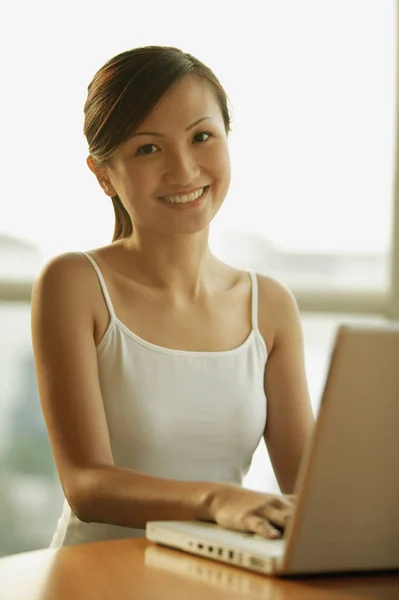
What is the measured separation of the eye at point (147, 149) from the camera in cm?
207

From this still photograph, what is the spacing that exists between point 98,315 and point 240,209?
1.63m

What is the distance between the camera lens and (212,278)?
2.28m

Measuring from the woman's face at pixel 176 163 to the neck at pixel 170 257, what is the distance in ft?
0.13

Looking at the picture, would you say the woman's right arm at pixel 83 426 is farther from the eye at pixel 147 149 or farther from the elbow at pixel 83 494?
the eye at pixel 147 149

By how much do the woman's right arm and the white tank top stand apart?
3.4 inches

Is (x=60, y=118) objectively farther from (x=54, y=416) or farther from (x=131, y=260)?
(x=54, y=416)

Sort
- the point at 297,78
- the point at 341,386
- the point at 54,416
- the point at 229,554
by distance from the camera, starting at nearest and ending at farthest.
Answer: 1. the point at 341,386
2. the point at 229,554
3. the point at 54,416
4. the point at 297,78

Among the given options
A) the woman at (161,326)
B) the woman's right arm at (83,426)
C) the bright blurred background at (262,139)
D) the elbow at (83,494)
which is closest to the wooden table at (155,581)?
the woman's right arm at (83,426)

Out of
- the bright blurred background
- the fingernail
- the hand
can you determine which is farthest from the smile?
the bright blurred background

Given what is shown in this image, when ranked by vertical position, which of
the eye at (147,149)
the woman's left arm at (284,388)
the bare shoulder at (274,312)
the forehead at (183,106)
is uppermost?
the forehead at (183,106)

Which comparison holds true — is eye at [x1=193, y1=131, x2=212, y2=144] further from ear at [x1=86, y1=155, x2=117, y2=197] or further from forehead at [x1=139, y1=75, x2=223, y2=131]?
ear at [x1=86, y1=155, x2=117, y2=197]

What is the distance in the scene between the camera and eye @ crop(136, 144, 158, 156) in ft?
6.79

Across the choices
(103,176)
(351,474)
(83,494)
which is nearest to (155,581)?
(351,474)

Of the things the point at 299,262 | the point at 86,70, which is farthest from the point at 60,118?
the point at 299,262
